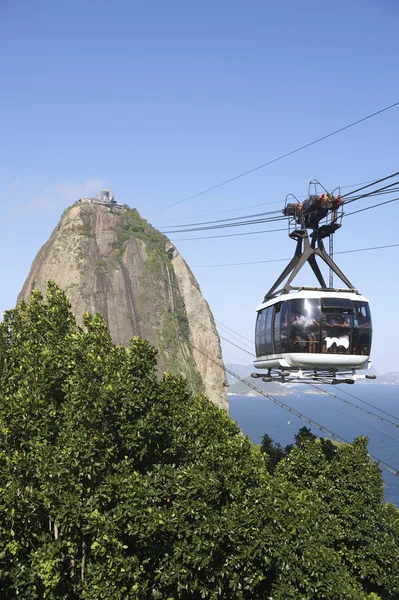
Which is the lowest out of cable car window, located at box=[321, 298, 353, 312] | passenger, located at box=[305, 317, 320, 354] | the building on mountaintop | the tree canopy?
the tree canopy

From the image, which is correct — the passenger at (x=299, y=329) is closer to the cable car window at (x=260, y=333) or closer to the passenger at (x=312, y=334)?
the passenger at (x=312, y=334)

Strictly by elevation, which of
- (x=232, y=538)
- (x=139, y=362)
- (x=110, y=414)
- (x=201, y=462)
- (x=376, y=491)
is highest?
(x=139, y=362)

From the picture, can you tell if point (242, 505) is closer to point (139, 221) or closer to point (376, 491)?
point (376, 491)

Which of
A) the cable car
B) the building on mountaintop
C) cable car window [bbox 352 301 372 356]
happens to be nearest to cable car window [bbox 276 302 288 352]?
the cable car

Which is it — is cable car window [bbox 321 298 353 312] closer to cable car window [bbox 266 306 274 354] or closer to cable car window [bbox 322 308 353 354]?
cable car window [bbox 322 308 353 354]

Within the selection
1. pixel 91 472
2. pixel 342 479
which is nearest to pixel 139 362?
pixel 91 472
